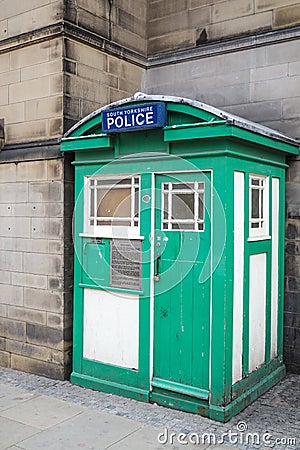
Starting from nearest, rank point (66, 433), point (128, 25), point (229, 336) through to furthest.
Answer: point (66, 433)
point (229, 336)
point (128, 25)

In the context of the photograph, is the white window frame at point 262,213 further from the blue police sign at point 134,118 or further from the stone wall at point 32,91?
the stone wall at point 32,91

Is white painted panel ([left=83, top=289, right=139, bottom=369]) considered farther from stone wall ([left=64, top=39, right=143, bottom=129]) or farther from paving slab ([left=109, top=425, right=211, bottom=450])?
stone wall ([left=64, top=39, right=143, bottom=129])

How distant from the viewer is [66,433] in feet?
14.0

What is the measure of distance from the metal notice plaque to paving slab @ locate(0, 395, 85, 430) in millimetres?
1292

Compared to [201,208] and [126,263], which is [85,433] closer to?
[126,263]

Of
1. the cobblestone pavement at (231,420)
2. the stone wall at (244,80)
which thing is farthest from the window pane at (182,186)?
the cobblestone pavement at (231,420)

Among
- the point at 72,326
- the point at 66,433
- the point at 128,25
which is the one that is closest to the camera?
the point at 66,433

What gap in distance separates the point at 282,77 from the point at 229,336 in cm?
311

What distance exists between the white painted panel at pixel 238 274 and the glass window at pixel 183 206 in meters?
0.33

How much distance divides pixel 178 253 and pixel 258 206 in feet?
3.47

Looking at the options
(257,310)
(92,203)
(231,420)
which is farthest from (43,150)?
(231,420)

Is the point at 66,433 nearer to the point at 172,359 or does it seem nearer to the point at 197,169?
the point at 172,359

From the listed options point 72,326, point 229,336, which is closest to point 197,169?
point 229,336

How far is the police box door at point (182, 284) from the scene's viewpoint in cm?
466
